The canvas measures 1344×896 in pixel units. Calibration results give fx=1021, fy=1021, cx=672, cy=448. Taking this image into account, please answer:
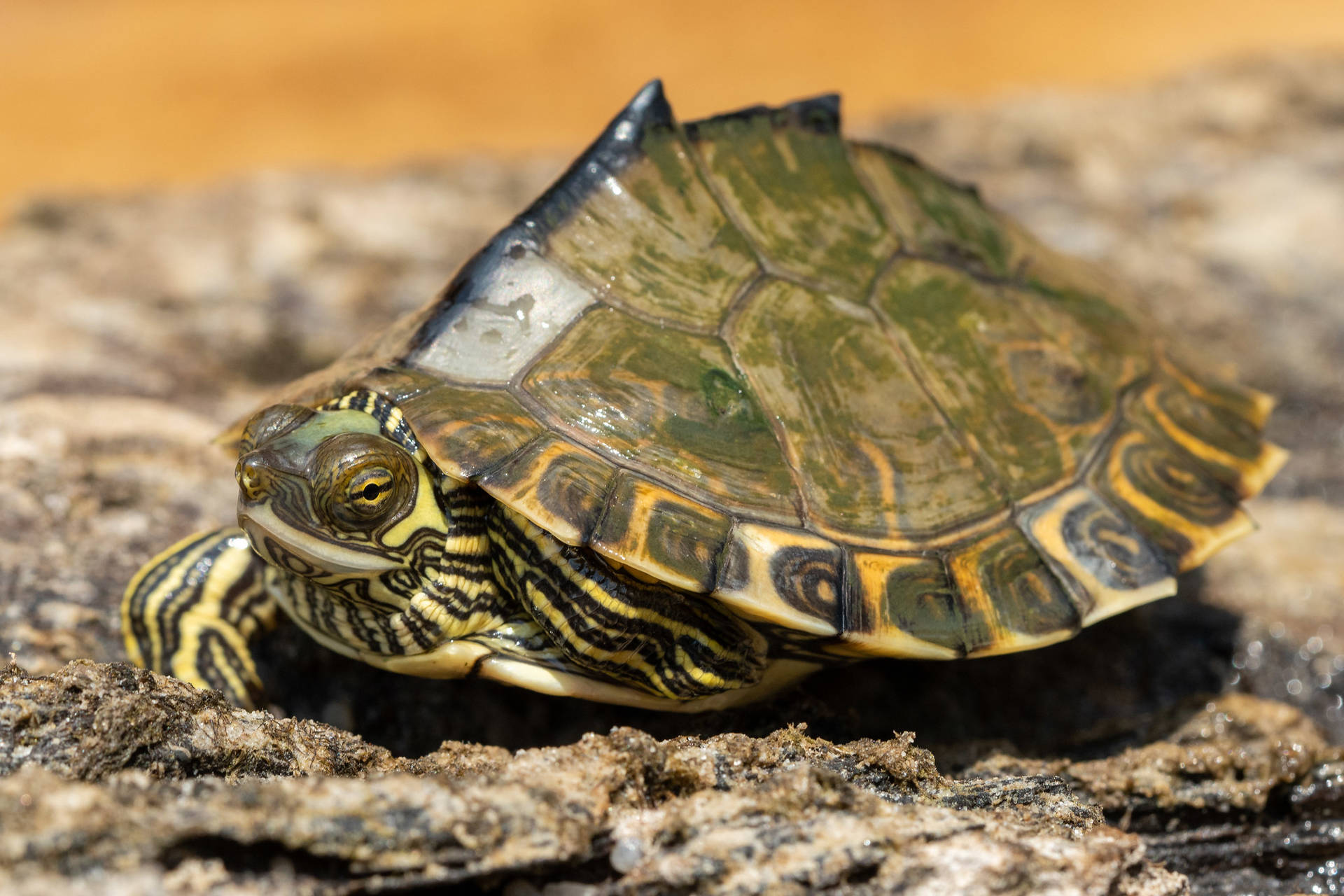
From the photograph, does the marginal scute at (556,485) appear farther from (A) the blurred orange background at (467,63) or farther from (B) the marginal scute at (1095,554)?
(A) the blurred orange background at (467,63)

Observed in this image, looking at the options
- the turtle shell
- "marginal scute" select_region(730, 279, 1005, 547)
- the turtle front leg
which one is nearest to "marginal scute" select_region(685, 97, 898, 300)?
the turtle shell

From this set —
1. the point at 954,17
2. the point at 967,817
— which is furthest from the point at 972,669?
the point at 954,17

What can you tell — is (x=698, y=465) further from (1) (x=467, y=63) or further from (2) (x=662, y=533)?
(1) (x=467, y=63)

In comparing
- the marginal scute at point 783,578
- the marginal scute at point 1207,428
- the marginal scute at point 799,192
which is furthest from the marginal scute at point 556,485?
the marginal scute at point 1207,428

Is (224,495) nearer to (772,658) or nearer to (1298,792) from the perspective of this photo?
(772,658)

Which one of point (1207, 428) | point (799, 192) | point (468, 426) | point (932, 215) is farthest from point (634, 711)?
point (1207, 428)

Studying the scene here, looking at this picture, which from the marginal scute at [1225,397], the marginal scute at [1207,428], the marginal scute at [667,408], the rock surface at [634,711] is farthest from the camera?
the marginal scute at [1225,397]
